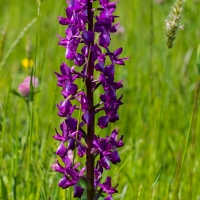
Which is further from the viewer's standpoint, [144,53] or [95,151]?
[144,53]

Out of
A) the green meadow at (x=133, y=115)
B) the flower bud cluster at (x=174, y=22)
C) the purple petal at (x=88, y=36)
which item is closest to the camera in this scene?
the purple petal at (x=88, y=36)

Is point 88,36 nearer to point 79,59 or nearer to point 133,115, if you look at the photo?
point 79,59

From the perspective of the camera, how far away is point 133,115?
3.48 metres

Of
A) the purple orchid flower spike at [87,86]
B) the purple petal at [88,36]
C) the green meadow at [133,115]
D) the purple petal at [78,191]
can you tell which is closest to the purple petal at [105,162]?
the purple orchid flower spike at [87,86]

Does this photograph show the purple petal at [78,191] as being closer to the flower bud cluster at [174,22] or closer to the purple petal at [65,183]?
the purple petal at [65,183]

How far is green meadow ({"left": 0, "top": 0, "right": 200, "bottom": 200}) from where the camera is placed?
6.99 ft

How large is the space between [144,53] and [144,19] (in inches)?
16.8

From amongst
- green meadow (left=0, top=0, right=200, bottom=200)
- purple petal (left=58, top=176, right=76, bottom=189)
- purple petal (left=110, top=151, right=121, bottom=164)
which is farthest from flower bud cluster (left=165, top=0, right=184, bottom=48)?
purple petal (left=58, top=176, right=76, bottom=189)

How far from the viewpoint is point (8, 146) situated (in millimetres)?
2684

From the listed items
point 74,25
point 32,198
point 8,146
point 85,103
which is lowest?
point 32,198

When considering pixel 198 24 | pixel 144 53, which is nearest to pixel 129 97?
pixel 144 53

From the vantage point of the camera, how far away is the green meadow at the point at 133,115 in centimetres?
213

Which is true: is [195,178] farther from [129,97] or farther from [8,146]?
[129,97]

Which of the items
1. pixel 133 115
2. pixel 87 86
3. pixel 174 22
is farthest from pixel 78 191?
pixel 133 115
